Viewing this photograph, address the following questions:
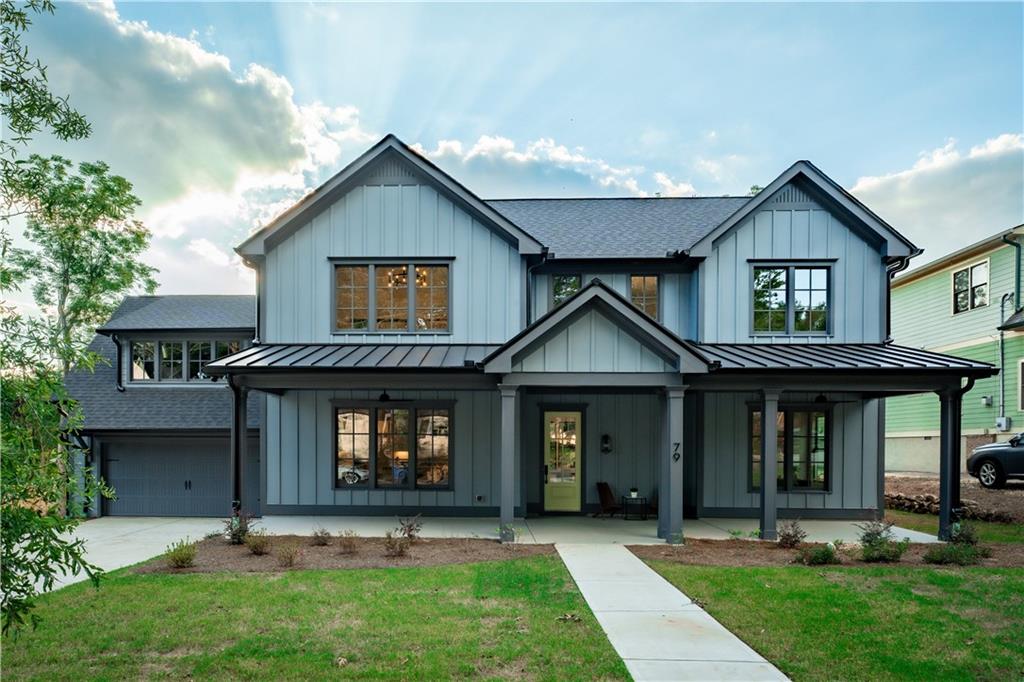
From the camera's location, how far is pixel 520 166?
33.2 metres

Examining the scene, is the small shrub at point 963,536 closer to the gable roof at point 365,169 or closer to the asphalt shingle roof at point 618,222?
the asphalt shingle roof at point 618,222

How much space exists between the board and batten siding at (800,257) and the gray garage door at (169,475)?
11.6 meters

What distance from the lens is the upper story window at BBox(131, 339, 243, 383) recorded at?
13648 mm

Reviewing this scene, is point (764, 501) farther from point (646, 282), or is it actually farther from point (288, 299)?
point (288, 299)

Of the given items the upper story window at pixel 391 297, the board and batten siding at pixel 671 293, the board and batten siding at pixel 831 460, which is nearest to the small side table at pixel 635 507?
the board and batten siding at pixel 831 460

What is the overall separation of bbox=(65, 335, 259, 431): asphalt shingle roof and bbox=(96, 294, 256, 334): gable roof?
111 cm

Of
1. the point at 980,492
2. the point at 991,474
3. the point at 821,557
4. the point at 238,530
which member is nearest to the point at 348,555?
the point at 238,530

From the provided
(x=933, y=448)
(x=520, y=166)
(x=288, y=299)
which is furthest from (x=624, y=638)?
(x=520, y=166)

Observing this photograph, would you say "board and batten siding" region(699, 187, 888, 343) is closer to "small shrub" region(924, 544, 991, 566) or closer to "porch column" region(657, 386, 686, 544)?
"porch column" region(657, 386, 686, 544)

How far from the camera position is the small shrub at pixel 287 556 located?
25.4ft

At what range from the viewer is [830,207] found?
1184 centimetres

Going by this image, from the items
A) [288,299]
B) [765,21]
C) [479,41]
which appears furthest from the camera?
[479,41]

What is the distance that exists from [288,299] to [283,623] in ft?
26.4

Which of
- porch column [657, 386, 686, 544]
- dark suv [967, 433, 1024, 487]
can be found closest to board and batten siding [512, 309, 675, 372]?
porch column [657, 386, 686, 544]
